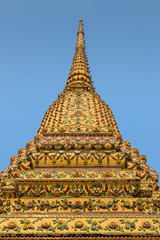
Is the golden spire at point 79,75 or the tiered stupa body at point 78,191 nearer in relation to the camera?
the tiered stupa body at point 78,191

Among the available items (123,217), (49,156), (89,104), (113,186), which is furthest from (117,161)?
(89,104)

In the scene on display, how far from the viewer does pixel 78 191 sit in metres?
7.98

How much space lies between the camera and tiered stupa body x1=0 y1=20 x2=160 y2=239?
6.56 meters

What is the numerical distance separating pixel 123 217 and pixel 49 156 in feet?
10.5

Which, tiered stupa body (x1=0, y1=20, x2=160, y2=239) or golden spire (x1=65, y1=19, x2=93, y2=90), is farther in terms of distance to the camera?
golden spire (x1=65, y1=19, x2=93, y2=90)

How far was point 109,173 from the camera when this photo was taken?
822cm

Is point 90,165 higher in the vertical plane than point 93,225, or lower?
higher

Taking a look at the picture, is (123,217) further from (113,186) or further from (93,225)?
(113,186)

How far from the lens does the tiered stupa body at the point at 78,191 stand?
6559 millimetres

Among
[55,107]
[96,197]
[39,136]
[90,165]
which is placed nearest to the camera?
[96,197]

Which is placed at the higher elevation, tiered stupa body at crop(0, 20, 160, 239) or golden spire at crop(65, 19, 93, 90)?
golden spire at crop(65, 19, 93, 90)

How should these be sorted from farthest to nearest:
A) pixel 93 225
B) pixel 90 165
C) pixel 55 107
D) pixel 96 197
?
pixel 55 107 < pixel 90 165 < pixel 96 197 < pixel 93 225

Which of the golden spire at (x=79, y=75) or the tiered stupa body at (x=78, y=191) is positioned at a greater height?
the golden spire at (x=79, y=75)

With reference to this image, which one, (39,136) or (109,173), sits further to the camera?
(39,136)
